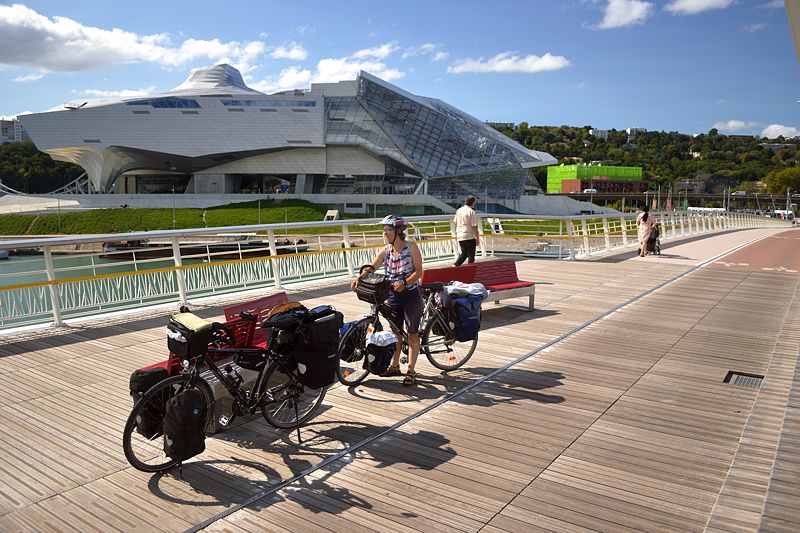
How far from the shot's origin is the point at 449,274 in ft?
26.6

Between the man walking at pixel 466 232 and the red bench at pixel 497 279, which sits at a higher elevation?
the man walking at pixel 466 232

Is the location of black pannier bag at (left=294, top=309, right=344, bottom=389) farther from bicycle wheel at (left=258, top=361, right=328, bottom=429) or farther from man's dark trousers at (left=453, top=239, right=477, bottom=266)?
man's dark trousers at (left=453, top=239, right=477, bottom=266)

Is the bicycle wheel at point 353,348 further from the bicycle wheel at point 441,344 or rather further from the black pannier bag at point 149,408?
the black pannier bag at point 149,408

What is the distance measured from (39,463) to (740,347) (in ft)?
23.9

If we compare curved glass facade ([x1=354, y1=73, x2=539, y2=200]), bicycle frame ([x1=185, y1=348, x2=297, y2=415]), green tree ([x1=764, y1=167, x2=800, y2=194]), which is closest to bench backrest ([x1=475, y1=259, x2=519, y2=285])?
bicycle frame ([x1=185, y1=348, x2=297, y2=415])

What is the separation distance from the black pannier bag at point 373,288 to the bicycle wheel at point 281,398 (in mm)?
1103

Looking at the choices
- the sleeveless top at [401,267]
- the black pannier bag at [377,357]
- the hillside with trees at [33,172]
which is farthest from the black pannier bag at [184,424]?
the hillside with trees at [33,172]

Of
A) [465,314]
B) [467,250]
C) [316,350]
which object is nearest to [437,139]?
[467,250]

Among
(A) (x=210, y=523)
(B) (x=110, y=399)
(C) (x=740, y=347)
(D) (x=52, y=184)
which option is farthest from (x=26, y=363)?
(D) (x=52, y=184)

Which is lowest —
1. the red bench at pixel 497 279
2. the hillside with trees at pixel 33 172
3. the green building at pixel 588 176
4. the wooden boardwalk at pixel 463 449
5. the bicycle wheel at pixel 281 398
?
the wooden boardwalk at pixel 463 449

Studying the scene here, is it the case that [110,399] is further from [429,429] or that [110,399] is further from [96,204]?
[96,204]

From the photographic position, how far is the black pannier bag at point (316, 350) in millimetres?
4543

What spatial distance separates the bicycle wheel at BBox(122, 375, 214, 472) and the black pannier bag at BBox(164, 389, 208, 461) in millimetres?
95

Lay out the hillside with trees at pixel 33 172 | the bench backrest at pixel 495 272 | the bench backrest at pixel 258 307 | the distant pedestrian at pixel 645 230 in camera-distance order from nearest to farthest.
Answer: the bench backrest at pixel 258 307 → the bench backrest at pixel 495 272 → the distant pedestrian at pixel 645 230 → the hillside with trees at pixel 33 172
